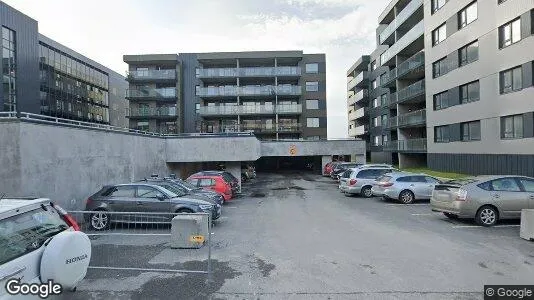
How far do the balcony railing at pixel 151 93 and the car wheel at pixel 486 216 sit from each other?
41.5 m

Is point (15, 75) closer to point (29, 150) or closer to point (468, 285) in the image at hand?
point (29, 150)

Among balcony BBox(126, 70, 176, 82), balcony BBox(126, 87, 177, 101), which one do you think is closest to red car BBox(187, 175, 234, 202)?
balcony BBox(126, 87, 177, 101)

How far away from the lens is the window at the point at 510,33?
65.7ft

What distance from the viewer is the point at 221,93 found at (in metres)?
46.2

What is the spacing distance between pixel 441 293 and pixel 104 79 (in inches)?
2225

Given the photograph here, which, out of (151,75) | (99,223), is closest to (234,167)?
A: (99,223)

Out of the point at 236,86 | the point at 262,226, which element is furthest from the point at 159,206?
the point at 236,86

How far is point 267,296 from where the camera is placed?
5.69 meters

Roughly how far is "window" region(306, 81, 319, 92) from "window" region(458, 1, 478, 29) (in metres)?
25.6

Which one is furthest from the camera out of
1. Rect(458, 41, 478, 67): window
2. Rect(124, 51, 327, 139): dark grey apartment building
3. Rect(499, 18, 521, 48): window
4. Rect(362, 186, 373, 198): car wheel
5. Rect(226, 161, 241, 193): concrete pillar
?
Rect(124, 51, 327, 139): dark grey apartment building

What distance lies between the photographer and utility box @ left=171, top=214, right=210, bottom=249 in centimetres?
684

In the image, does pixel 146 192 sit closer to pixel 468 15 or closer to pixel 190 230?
pixel 190 230

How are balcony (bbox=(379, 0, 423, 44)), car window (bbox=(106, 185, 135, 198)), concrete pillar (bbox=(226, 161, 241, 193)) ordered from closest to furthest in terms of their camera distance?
car window (bbox=(106, 185, 135, 198)) → concrete pillar (bbox=(226, 161, 241, 193)) → balcony (bbox=(379, 0, 423, 44))

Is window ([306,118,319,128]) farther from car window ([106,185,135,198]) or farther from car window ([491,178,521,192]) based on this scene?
car window ([106,185,135,198])
